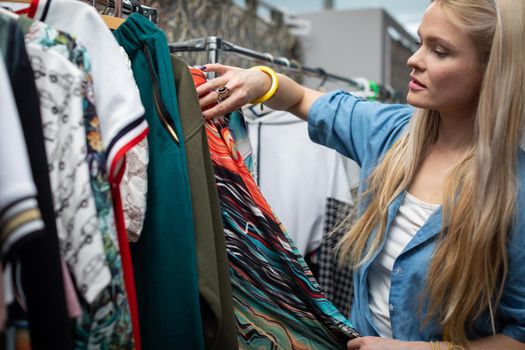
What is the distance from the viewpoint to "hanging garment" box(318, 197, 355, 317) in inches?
66.5

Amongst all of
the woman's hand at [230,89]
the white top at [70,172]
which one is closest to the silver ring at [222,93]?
the woman's hand at [230,89]

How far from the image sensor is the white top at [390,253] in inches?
42.9

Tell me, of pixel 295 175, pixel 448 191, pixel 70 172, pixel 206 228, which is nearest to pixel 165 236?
pixel 206 228

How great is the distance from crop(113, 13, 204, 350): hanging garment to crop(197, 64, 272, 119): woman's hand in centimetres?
15

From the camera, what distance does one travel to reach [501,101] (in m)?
0.95

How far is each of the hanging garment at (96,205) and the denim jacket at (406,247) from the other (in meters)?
0.59

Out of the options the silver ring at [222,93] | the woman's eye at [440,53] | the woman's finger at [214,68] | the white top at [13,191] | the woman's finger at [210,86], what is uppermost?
the woman's eye at [440,53]

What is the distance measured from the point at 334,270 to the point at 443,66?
2.94ft

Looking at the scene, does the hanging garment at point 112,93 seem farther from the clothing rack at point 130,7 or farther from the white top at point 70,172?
the clothing rack at point 130,7

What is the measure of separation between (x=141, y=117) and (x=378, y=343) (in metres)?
0.63

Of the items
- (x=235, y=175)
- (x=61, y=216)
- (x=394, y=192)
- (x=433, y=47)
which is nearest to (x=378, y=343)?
(x=394, y=192)

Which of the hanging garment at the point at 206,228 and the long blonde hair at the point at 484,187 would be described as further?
the long blonde hair at the point at 484,187

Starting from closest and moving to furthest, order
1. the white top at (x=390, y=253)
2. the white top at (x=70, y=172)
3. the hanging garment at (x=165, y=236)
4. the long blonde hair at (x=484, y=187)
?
the white top at (x=70, y=172), the hanging garment at (x=165, y=236), the long blonde hair at (x=484, y=187), the white top at (x=390, y=253)

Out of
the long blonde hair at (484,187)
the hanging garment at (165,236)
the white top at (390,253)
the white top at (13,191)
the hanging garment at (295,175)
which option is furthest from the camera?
the hanging garment at (295,175)
